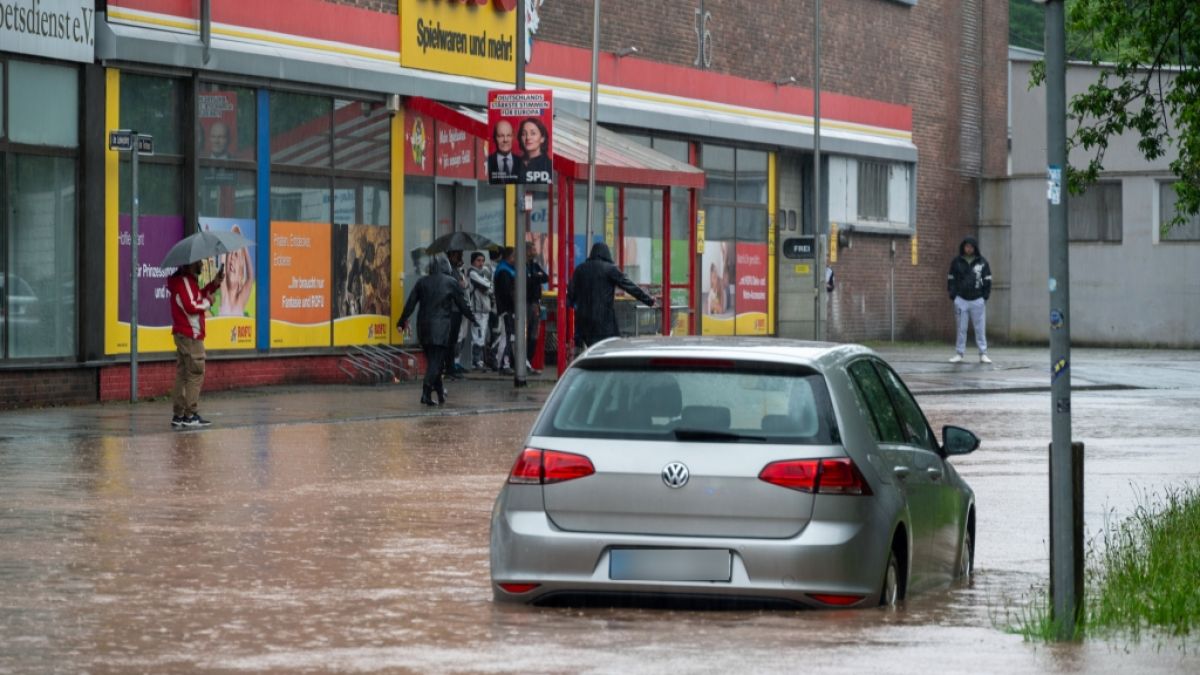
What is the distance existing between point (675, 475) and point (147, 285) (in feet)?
59.6

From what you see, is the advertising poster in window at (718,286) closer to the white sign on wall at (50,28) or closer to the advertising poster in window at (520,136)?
the advertising poster in window at (520,136)

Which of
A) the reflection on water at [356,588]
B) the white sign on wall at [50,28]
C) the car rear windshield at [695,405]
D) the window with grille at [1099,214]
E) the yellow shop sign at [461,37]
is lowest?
the reflection on water at [356,588]

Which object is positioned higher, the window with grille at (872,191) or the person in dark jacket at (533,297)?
the window with grille at (872,191)

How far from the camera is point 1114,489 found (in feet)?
53.5

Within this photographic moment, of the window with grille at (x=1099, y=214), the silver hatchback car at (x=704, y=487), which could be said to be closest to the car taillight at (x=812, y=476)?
the silver hatchback car at (x=704, y=487)

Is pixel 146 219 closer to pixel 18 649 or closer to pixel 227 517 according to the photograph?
pixel 227 517

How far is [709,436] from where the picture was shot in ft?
30.5

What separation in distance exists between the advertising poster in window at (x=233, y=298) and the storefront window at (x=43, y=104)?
9.19ft

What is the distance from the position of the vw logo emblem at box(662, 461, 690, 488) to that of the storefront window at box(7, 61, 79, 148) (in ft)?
54.5

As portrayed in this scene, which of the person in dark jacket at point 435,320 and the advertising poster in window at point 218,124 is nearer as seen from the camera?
the person in dark jacket at point 435,320

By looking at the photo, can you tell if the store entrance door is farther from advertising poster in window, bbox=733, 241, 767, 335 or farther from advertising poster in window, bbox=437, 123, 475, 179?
advertising poster in window, bbox=437, 123, 475, 179

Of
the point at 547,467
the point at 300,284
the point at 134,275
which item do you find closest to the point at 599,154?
the point at 300,284

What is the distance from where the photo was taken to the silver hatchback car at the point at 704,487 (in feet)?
30.0

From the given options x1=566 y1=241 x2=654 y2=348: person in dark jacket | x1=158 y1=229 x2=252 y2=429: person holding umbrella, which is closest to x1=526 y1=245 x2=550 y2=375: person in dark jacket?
x1=566 y1=241 x2=654 y2=348: person in dark jacket
